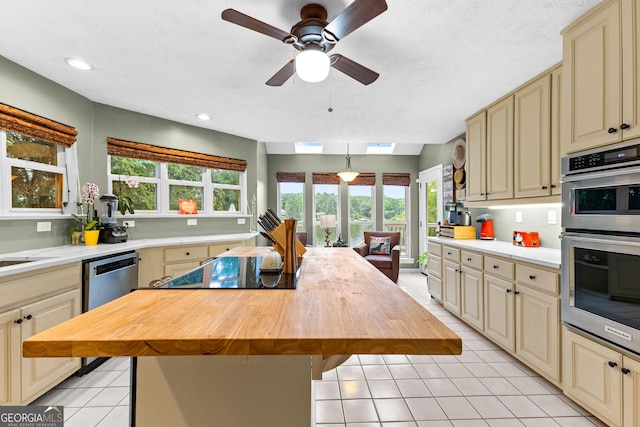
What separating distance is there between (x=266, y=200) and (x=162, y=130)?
97.4 inches

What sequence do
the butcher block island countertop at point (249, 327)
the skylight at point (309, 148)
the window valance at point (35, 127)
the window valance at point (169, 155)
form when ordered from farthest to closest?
the skylight at point (309, 148) → the window valance at point (169, 155) → the window valance at point (35, 127) → the butcher block island countertop at point (249, 327)

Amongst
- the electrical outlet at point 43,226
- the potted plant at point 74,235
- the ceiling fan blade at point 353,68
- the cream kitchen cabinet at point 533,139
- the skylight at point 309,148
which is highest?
the skylight at point 309,148

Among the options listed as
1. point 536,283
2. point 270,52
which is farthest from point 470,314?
point 270,52

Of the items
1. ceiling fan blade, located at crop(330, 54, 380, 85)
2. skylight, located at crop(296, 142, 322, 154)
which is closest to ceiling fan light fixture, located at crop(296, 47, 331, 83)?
ceiling fan blade, located at crop(330, 54, 380, 85)

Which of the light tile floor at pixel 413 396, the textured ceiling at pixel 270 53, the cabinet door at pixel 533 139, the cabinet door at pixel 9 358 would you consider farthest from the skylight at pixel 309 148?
the cabinet door at pixel 9 358

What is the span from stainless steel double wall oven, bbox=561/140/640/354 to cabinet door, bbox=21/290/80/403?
3.00 meters

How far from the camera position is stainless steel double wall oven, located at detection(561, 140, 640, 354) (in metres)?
1.47

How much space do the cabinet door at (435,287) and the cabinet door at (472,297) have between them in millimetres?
551

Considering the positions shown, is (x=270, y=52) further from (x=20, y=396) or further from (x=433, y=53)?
(x=20, y=396)

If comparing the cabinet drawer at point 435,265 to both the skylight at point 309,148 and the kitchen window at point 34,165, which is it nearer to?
the skylight at point 309,148

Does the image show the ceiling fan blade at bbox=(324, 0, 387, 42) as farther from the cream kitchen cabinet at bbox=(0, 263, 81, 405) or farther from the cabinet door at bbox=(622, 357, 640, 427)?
the cream kitchen cabinet at bbox=(0, 263, 81, 405)

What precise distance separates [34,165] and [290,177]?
Answer: 404cm

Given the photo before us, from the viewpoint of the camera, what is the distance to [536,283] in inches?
83.8

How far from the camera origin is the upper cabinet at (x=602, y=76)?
1.52 meters
